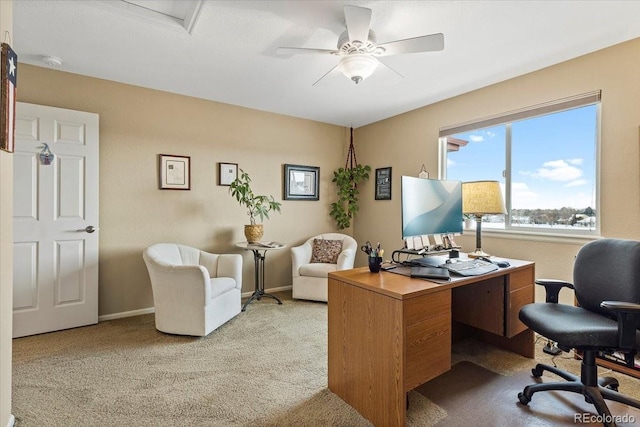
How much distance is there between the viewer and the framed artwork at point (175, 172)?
341cm

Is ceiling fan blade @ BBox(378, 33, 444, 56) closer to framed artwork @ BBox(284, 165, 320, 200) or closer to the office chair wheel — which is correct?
the office chair wheel

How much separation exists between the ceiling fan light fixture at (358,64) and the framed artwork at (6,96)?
1.88m

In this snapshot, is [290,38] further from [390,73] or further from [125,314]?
[125,314]

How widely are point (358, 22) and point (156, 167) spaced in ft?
8.70

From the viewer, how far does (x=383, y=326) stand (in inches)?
59.9

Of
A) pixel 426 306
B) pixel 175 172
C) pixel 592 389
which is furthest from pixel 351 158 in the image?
pixel 592 389

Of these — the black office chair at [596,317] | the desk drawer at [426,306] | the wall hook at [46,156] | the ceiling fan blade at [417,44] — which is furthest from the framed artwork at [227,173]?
the black office chair at [596,317]

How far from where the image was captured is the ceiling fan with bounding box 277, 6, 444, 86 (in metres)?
1.84

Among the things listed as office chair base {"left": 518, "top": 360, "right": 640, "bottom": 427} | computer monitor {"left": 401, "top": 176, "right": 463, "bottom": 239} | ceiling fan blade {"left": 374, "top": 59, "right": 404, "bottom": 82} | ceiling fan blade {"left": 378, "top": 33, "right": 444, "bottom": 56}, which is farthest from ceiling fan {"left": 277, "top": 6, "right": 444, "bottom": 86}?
office chair base {"left": 518, "top": 360, "right": 640, "bottom": 427}

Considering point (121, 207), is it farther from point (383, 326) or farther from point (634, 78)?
point (634, 78)

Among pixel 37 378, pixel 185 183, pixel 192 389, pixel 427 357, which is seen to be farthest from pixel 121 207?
pixel 427 357

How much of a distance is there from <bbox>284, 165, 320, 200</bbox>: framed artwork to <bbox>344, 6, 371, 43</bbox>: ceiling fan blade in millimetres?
2419

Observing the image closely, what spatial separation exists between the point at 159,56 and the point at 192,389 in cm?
263

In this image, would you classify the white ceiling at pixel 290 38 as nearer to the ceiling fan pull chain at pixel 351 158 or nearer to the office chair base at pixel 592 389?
the ceiling fan pull chain at pixel 351 158
